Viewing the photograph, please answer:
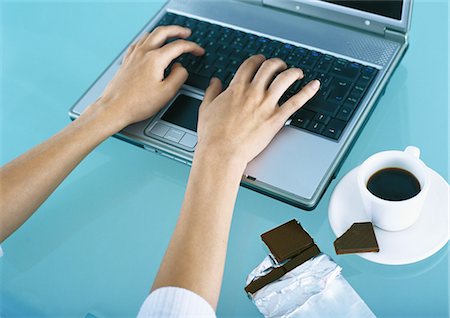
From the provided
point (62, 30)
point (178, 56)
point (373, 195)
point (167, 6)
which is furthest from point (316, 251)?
point (62, 30)

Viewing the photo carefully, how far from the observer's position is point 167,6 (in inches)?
49.1

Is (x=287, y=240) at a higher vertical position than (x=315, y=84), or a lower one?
lower

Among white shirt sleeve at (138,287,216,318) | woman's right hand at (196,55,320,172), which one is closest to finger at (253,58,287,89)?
woman's right hand at (196,55,320,172)

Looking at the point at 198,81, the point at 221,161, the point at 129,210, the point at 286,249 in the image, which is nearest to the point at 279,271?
the point at 286,249

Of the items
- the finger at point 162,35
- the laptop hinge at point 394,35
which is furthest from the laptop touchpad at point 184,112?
the laptop hinge at point 394,35

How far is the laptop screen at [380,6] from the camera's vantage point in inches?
41.1

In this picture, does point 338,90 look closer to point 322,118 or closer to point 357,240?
point 322,118

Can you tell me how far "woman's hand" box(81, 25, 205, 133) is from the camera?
1.06 m

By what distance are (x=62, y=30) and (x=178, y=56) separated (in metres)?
0.33

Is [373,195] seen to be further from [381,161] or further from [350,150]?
[350,150]

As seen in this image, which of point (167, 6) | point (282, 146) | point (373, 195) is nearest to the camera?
point (373, 195)

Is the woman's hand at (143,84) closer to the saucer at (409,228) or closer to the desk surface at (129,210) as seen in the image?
the desk surface at (129,210)

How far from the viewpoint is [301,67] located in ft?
3.59

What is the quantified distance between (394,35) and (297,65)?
17 cm
